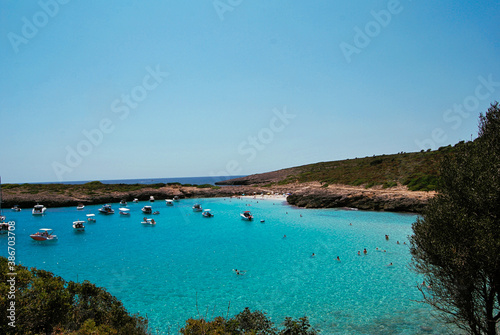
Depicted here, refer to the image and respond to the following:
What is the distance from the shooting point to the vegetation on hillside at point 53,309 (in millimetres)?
9953

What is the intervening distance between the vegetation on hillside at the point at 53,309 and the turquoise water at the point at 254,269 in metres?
6.25

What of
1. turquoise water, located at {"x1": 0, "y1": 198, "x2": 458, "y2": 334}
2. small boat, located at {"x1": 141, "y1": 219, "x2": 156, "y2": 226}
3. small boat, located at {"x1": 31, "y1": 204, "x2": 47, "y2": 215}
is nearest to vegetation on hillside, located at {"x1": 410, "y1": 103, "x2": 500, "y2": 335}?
turquoise water, located at {"x1": 0, "y1": 198, "x2": 458, "y2": 334}

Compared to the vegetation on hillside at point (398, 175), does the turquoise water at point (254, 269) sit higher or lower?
lower

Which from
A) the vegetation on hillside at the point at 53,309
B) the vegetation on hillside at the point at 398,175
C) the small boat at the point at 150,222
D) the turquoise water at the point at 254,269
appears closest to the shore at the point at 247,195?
the vegetation on hillside at the point at 398,175

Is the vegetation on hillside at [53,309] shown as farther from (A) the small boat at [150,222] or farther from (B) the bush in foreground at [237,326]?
(A) the small boat at [150,222]

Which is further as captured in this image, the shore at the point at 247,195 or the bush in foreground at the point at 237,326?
the shore at the point at 247,195

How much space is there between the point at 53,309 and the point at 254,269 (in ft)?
67.7

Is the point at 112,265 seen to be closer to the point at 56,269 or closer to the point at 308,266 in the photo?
the point at 56,269

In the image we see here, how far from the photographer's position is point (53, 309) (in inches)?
463

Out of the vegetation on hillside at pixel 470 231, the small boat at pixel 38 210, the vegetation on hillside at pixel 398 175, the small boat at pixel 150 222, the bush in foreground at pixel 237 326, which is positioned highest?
the vegetation on hillside at pixel 398 175

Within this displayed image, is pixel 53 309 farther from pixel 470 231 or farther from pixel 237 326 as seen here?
pixel 470 231

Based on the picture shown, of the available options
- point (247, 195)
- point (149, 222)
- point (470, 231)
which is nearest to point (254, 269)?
point (470, 231)

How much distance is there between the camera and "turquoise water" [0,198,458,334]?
19.8 metres

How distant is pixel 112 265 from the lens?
3089cm
